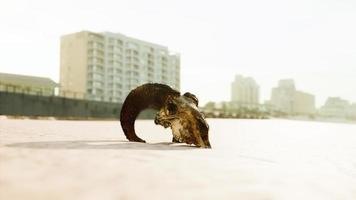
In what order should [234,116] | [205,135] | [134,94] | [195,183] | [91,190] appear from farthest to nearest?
[234,116], [134,94], [205,135], [195,183], [91,190]

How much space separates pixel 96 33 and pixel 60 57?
10.5 meters

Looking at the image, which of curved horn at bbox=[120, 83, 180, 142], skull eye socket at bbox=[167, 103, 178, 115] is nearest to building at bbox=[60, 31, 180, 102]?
curved horn at bbox=[120, 83, 180, 142]

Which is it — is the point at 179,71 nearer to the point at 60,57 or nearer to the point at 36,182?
the point at 60,57

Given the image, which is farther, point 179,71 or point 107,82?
point 179,71

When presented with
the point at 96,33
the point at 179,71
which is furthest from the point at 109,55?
the point at 179,71

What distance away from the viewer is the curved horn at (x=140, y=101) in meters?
6.73

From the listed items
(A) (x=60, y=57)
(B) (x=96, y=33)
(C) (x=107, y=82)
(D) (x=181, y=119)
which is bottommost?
(D) (x=181, y=119)

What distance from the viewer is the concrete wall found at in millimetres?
32031

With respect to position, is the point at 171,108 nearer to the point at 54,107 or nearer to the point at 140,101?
the point at 140,101

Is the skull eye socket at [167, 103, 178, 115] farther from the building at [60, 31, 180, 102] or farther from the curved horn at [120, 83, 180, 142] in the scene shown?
the building at [60, 31, 180, 102]

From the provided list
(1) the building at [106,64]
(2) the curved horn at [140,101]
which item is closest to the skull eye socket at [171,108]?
(2) the curved horn at [140,101]

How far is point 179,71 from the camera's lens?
115 metres

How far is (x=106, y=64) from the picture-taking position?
90875 millimetres

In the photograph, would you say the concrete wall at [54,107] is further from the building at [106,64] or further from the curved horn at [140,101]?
the building at [106,64]
